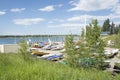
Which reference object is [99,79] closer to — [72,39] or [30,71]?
[30,71]

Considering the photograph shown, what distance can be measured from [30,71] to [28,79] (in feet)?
4.31

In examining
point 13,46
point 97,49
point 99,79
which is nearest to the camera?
point 99,79

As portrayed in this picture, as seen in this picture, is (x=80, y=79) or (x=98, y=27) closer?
(x=80, y=79)

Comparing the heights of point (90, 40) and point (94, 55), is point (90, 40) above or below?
above

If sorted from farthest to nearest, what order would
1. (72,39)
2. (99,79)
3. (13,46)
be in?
(13,46) → (72,39) → (99,79)

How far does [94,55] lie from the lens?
2150 centimetres

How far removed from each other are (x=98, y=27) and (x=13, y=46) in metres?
22.3

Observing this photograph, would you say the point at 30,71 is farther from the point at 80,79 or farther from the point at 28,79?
the point at 80,79

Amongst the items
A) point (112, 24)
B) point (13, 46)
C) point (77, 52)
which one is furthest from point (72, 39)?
point (112, 24)

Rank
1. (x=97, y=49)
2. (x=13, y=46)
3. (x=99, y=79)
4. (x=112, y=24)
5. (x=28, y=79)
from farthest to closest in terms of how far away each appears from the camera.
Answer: (x=112, y=24) < (x=13, y=46) < (x=97, y=49) < (x=99, y=79) < (x=28, y=79)

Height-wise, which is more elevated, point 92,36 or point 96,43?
point 92,36

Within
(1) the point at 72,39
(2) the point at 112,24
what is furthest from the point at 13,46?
(2) the point at 112,24

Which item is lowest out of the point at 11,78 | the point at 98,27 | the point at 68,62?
the point at 68,62

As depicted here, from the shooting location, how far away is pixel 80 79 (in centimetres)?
732
